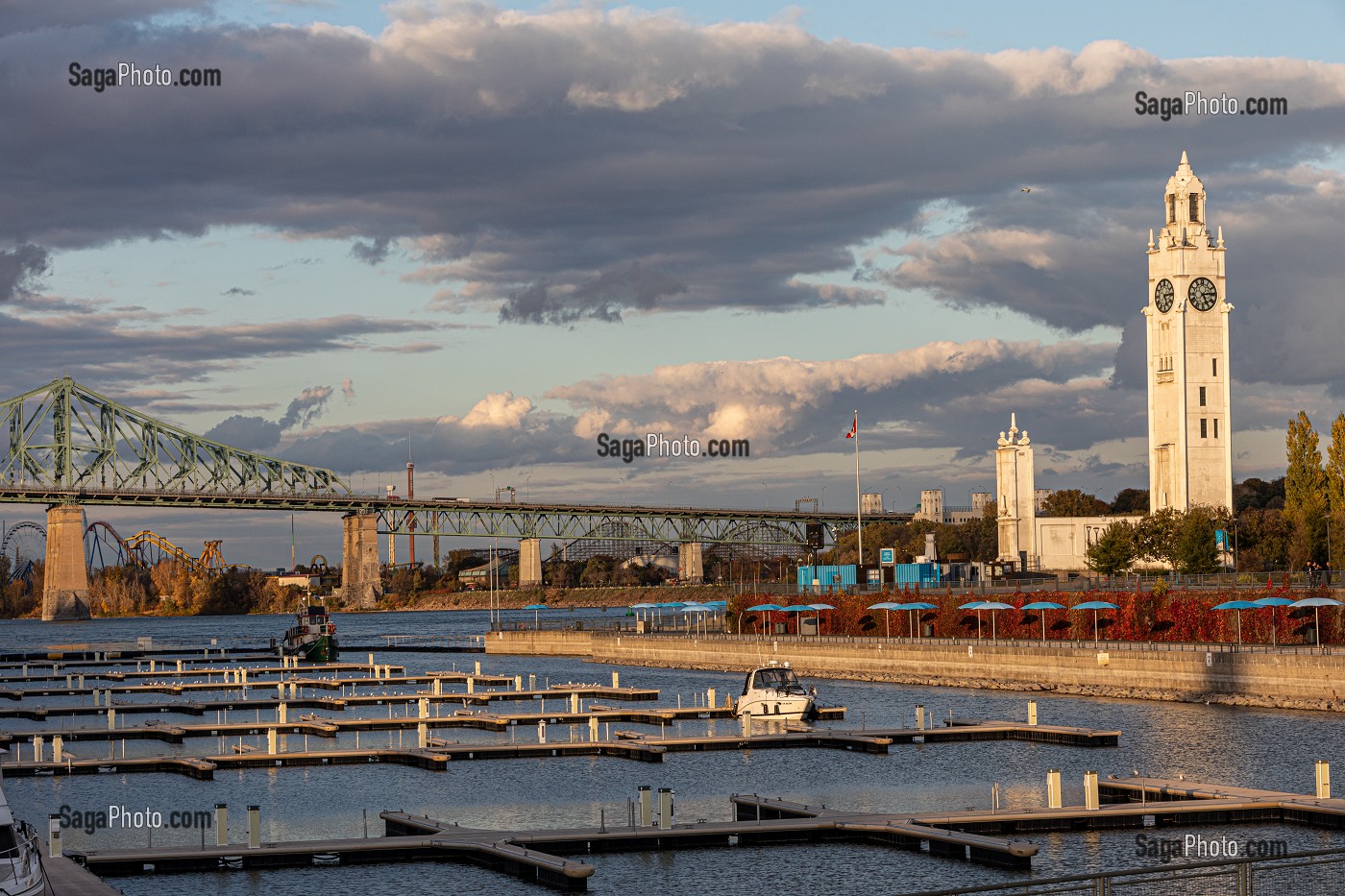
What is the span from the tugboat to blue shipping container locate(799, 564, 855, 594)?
30.4 m

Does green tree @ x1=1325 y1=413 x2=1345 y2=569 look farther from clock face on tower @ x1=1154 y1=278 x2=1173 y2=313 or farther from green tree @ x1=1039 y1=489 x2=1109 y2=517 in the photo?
green tree @ x1=1039 y1=489 x2=1109 y2=517

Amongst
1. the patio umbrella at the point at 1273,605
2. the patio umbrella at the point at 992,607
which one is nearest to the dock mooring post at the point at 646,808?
the patio umbrella at the point at 1273,605

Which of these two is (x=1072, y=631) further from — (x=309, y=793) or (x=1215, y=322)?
(x=1215, y=322)

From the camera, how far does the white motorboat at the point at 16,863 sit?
851 inches

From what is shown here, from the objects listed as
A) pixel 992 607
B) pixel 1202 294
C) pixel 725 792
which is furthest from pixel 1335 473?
pixel 725 792

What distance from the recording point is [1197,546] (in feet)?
349

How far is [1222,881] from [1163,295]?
10510 cm

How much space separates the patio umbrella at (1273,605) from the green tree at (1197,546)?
38.2 m

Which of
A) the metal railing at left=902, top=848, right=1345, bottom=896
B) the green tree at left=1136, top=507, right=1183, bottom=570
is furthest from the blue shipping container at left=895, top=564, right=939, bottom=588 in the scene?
the metal railing at left=902, top=848, right=1345, bottom=896

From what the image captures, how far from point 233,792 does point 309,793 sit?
1.99 metres

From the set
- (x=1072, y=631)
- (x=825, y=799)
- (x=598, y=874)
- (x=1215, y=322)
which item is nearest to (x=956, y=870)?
(x=598, y=874)

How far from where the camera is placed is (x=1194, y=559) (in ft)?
350

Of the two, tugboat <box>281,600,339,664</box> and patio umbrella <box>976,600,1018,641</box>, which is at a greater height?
patio umbrella <box>976,600,1018,641</box>

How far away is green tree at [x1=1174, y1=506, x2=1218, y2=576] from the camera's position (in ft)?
349
